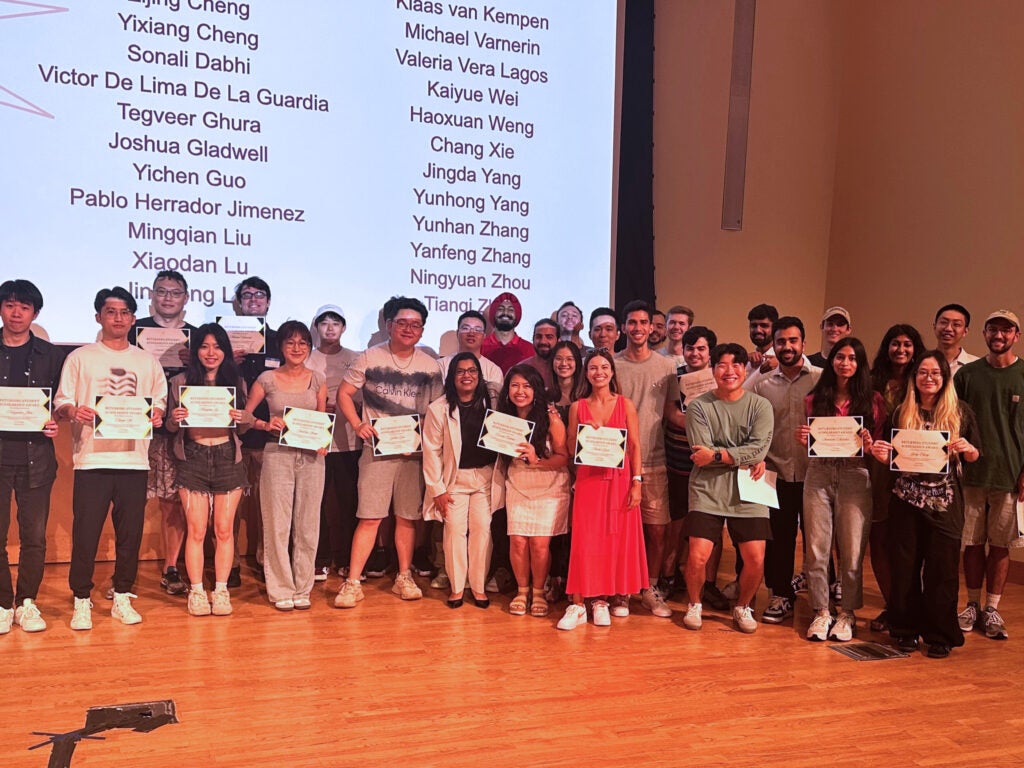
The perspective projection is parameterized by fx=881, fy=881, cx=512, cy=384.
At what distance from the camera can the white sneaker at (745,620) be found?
4.29 metres

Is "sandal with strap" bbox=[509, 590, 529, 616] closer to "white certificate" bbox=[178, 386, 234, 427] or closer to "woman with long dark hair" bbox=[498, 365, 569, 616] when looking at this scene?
"woman with long dark hair" bbox=[498, 365, 569, 616]

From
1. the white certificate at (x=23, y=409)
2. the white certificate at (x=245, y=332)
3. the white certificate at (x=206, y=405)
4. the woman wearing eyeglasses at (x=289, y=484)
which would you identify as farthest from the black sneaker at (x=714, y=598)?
the white certificate at (x=23, y=409)

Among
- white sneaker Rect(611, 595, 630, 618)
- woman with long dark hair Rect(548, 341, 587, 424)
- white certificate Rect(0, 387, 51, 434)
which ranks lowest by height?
white sneaker Rect(611, 595, 630, 618)

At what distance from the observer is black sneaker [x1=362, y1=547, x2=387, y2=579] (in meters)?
5.14

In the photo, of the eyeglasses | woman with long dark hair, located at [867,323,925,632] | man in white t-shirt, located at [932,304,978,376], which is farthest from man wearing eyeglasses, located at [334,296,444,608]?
man in white t-shirt, located at [932,304,978,376]

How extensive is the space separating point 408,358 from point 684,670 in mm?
2106

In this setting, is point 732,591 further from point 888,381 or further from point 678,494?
point 888,381

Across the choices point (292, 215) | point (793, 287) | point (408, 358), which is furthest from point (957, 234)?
point (292, 215)

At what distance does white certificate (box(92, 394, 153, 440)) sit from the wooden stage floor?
914 mm

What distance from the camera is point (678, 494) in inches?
182

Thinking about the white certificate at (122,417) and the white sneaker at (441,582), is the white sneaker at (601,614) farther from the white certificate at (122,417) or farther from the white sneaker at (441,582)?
the white certificate at (122,417)

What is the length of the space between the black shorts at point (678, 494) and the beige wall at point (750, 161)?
2.58 meters

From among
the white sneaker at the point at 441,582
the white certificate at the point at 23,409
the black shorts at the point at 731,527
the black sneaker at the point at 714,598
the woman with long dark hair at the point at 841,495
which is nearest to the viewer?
the white certificate at the point at 23,409

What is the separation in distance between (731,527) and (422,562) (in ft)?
6.32
